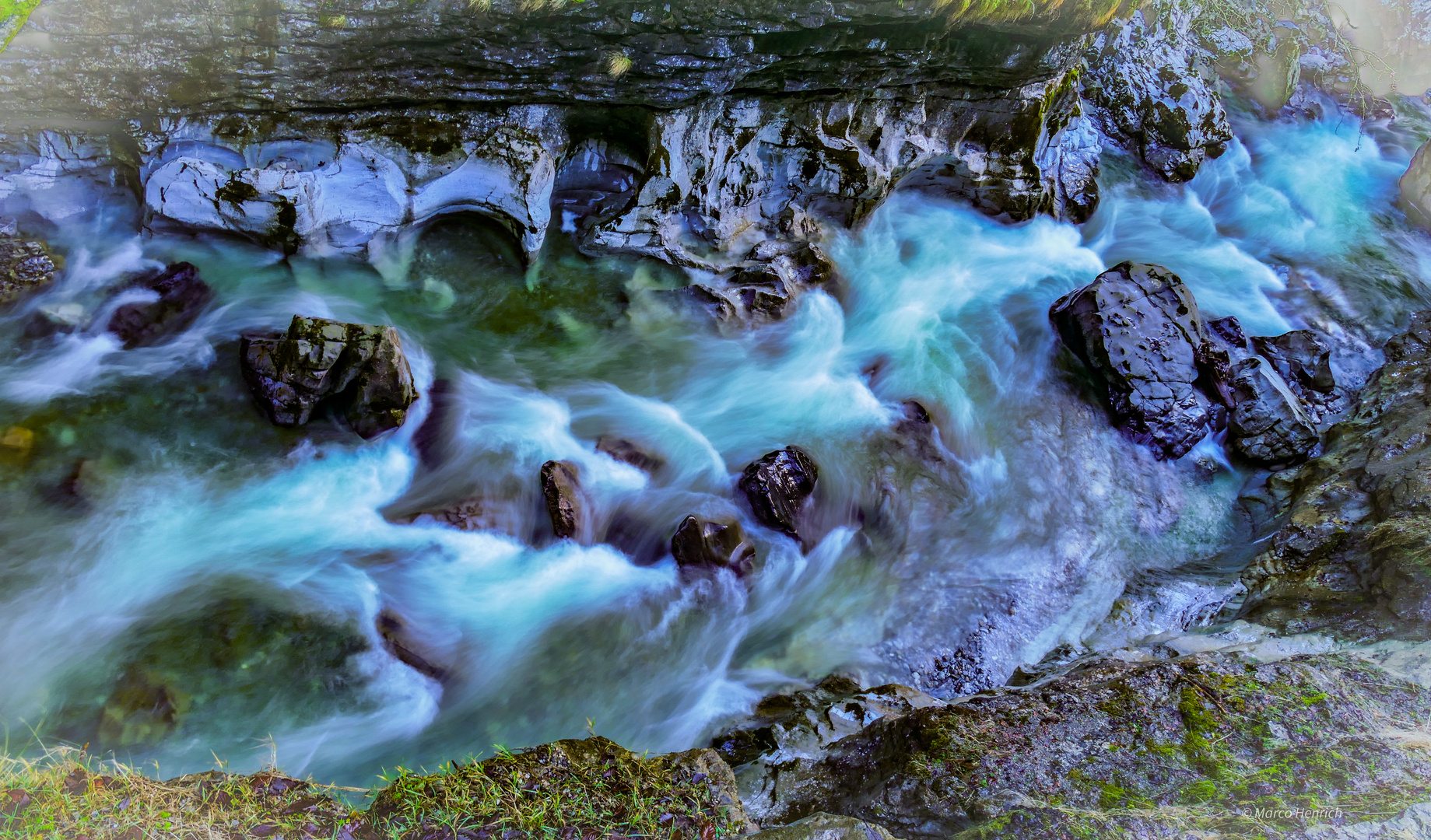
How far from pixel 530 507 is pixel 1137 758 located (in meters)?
4.25

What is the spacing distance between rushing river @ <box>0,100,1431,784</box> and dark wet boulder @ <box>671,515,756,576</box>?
5.0 inches

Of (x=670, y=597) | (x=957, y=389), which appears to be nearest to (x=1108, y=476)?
(x=957, y=389)

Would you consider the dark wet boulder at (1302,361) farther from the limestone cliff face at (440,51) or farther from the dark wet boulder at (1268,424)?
the limestone cliff face at (440,51)

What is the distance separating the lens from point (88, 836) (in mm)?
3027

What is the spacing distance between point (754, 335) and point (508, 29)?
336 cm

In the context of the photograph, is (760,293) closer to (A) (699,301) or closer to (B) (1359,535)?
(A) (699,301)

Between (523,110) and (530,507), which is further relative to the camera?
(523,110)

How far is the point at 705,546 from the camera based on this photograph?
5.68m

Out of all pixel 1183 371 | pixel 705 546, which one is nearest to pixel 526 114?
pixel 705 546

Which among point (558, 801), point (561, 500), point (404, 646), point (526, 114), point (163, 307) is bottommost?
point (404, 646)

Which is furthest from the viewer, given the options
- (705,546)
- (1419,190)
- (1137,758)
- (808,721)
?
(1419,190)

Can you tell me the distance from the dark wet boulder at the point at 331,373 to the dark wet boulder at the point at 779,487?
2889 millimetres

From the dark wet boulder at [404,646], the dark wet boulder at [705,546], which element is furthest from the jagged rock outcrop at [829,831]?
the dark wet boulder at [404,646]

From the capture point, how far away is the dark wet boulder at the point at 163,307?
634 centimetres
